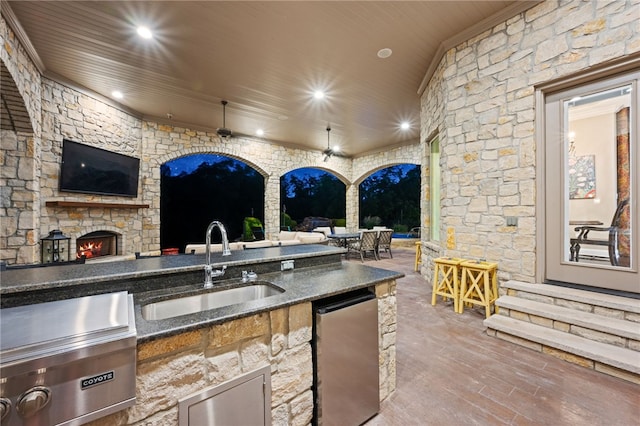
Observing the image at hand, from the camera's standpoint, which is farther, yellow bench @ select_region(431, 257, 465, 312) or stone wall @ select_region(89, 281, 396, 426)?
yellow bench @ select_region(431, 257, 465, 312)

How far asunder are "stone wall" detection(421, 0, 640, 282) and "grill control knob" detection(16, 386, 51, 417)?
3711mm

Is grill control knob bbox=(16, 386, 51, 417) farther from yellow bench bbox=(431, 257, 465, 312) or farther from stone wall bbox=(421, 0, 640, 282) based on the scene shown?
stone wall bbox=(421, 0, 640, 282)

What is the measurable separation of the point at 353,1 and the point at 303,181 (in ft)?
32.8

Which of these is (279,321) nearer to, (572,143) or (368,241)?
(572,143)

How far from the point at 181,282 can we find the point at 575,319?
3200 millimetres

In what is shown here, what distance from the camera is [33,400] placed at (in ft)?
2.39

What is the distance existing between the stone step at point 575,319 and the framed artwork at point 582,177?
1.18 meters

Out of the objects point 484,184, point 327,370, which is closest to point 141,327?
point 327,370

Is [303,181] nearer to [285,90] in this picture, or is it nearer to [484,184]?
[285,90]

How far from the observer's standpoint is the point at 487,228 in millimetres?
3145

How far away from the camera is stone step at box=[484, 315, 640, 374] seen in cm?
190

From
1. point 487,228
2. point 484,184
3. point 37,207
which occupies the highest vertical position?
point 484,184

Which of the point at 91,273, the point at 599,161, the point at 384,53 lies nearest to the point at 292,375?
the point at 91,273

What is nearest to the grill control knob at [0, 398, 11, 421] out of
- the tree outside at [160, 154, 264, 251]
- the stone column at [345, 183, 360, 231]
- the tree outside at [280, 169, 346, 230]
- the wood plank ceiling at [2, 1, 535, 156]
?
the wood plank ceiling at [2, 1, 535, 156]
